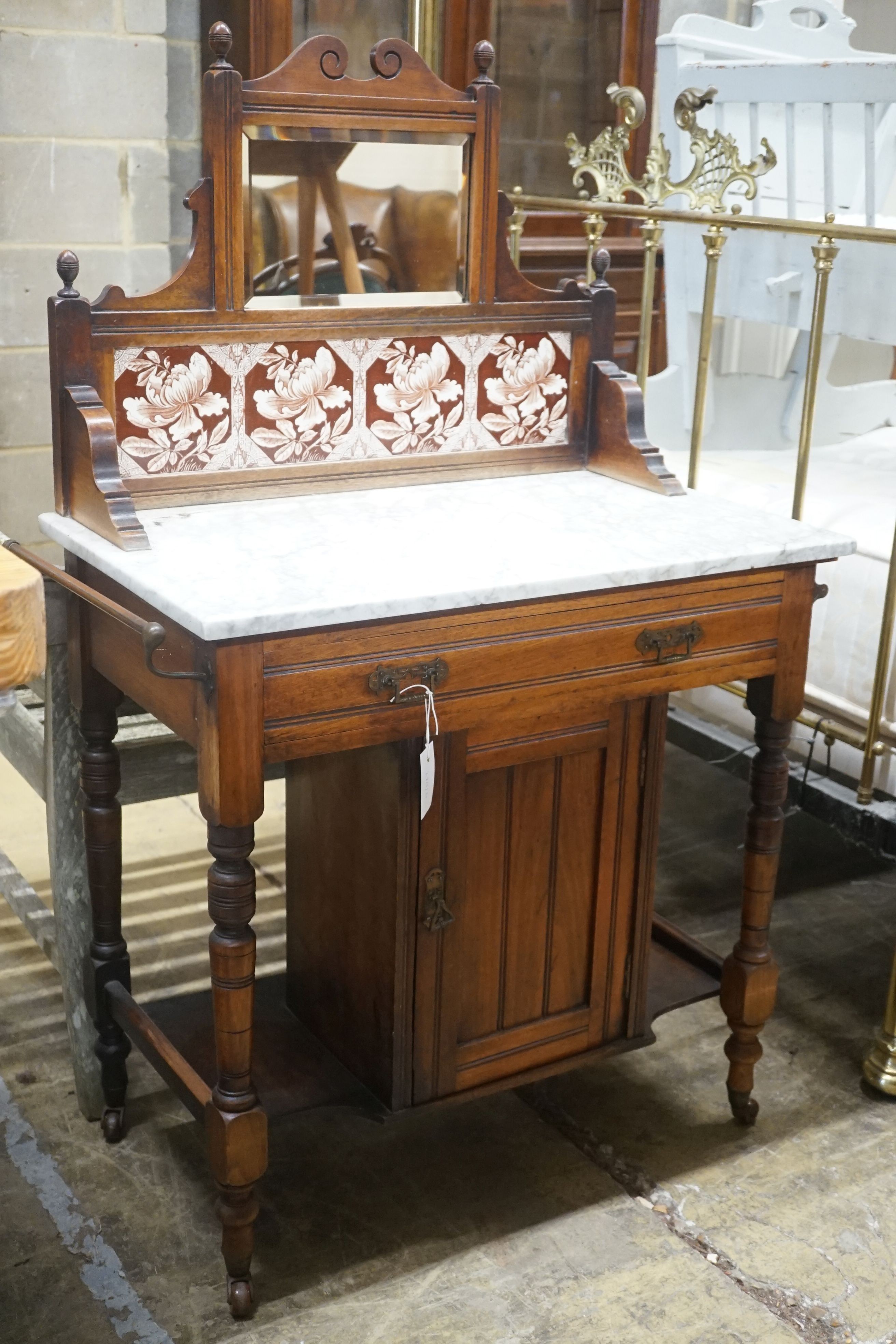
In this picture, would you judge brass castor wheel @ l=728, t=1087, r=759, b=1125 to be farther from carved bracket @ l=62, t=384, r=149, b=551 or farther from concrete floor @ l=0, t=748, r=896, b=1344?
carved bracket @ l=62, t=384, r=149, b=551

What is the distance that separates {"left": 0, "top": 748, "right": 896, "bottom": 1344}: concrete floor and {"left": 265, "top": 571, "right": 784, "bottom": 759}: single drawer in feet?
2.30

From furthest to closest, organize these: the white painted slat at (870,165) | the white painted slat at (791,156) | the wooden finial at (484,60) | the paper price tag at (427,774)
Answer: the white painted slat at (791,156) → the white painted slat at (870,165) → the wooden finial at (484,60) → the paper price tag at (427,774)

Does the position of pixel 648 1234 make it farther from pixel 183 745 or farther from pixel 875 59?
pixel 875 59

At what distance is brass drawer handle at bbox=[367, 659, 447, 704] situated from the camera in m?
1.74

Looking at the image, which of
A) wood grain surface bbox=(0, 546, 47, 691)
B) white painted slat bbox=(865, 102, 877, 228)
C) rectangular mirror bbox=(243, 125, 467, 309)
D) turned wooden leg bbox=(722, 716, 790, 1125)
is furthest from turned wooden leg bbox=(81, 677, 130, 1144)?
white painted slat bbox=(865, 102, 877, 228)

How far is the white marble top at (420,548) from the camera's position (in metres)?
1.68

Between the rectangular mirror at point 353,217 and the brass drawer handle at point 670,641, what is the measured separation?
2.12ft

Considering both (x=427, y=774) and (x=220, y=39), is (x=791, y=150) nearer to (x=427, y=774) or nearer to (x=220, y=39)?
(x=220, y=39)

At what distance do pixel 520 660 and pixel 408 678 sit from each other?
164mm

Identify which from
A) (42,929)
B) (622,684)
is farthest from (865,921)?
(42,929)

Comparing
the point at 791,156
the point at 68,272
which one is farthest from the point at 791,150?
the point at 68,272

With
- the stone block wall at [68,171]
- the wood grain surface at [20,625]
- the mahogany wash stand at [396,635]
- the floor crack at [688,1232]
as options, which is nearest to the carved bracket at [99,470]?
the mahogany wash stand at [396,635]

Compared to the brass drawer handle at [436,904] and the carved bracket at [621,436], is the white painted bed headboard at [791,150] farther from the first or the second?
the brass drawer handle at [436,904]

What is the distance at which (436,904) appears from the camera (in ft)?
6.51
